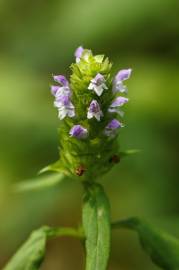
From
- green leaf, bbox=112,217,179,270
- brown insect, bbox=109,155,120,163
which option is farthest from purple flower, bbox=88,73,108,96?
green leaf, bbox=112,217,179,270

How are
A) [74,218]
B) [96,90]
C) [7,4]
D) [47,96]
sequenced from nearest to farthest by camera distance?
[96,90], [74,218], [47,96], [7,4]

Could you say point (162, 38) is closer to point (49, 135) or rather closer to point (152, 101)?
point (152, 101)

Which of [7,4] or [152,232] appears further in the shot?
[7,4]

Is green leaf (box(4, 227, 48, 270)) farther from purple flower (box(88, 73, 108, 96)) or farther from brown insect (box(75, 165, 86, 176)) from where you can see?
purple flower (box(88, 73, 108, 96))

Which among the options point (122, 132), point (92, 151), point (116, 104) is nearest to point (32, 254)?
point (92, 151)

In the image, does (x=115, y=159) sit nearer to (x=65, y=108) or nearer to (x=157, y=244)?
(x=65, y=108)

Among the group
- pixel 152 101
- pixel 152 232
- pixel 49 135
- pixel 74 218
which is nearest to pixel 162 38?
pixel 152 101
